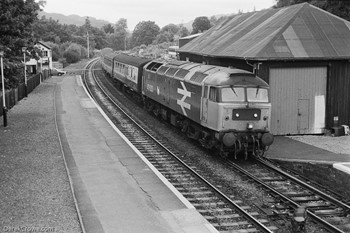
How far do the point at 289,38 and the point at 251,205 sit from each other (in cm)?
1076

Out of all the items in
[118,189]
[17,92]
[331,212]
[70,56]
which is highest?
[70,56]

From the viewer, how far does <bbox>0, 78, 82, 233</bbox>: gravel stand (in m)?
10.8

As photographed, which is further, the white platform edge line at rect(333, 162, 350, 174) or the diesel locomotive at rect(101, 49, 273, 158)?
the diesel locomotive at rect(101, 49, 273, 158)

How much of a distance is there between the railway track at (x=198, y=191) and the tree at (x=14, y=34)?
276 inches

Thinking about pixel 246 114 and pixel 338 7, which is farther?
pixel 338 7

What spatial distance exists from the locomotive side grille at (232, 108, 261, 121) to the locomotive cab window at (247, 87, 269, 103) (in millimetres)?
420

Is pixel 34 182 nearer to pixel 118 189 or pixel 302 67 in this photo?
pixel 118 189

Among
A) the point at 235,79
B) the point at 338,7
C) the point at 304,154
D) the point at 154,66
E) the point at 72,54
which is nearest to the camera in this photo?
the point at 235,79

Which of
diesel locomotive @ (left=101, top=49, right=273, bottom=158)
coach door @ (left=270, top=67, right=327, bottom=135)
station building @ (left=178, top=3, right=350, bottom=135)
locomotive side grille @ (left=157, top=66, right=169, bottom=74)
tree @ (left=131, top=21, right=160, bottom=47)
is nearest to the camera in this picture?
diesel locomotive @ (left=101, top=49, right=273, bottom=158)

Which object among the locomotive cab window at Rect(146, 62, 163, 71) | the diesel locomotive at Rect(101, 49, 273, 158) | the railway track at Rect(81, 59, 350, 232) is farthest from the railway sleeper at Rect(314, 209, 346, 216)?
the locomotive cab window at Rect(146, 62, 163, 71)

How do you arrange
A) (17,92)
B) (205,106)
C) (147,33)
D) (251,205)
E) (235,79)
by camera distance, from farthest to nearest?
(147,33)
(17,92)
(205,106)
(235,79)
(251,205)

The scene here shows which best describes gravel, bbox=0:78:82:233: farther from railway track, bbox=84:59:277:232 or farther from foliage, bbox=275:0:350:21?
foliage, bbox=275:0:350:21

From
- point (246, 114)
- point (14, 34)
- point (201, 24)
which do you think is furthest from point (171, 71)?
point (201, 24)

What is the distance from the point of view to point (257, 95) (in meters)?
16.5
